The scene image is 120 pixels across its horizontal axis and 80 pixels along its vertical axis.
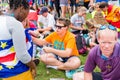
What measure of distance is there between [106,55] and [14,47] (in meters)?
0.84

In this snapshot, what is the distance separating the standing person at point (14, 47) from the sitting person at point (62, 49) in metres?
1.90

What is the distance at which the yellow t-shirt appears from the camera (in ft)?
15.8

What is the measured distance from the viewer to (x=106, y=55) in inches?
109

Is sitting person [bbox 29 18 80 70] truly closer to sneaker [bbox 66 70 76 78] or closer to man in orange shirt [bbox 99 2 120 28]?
sneaker [bbox 66 70 76 78]

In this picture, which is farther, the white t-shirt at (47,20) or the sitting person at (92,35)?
the white t-shirt at (47,20)

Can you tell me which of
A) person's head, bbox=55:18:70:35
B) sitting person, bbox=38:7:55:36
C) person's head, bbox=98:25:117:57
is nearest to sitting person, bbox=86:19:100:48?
sitting person, bbox=38:7:55:36

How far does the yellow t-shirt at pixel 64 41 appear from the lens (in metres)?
4.81

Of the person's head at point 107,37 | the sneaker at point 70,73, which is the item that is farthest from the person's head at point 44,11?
the person's head at point 107,37

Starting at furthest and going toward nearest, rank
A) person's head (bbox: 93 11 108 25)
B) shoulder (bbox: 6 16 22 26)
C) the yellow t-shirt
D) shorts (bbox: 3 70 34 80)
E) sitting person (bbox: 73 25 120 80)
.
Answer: person's head (bbox: 93 11 108 25)
the yellow t-shirt
shorts (bbox: 3 70 34 80)
sitting person (bbox: 73 25 120 80)
shoulder (bbox: 6 16 22 26)

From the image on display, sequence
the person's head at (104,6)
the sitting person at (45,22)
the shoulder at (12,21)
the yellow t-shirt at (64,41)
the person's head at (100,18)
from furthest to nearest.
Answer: the sitting person at (45,22) < the person's head at (104,6) < the person's head at (100,18) < the yellow t-shirt at (64,41) < the shoulder at (12,21)

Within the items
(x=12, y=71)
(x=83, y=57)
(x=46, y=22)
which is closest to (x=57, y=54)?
(x=83, y=57)

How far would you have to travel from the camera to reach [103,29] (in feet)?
8.71

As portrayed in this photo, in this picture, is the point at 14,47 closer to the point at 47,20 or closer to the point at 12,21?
the point at 12,21

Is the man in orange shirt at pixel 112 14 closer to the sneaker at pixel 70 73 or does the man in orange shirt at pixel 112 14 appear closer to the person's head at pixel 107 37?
the sneaker at pixel 70 73
